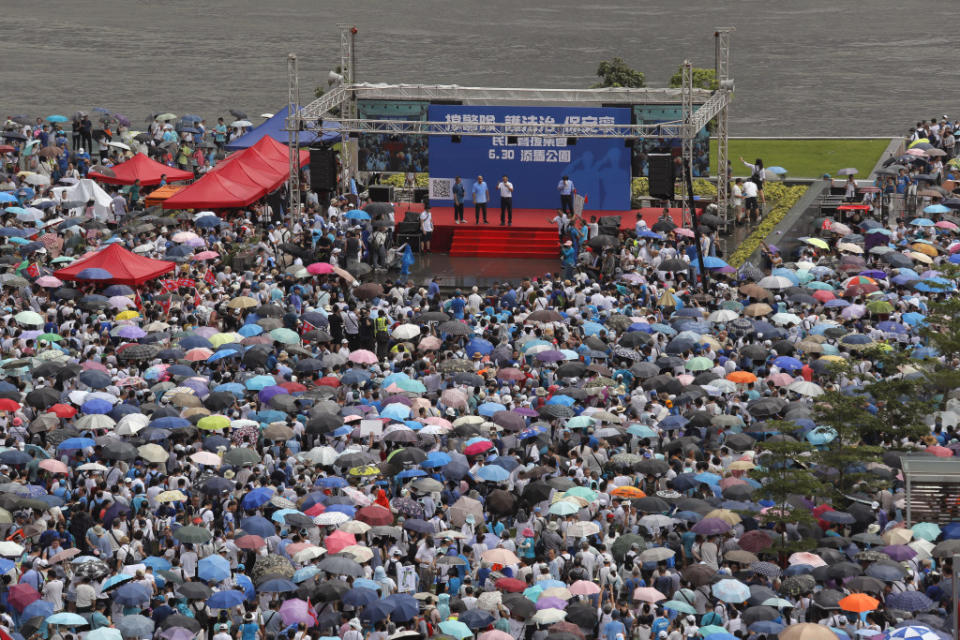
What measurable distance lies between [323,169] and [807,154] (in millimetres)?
19707

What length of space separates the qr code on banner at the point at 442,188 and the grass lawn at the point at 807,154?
10675 mm

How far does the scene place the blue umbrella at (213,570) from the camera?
68.3 ft

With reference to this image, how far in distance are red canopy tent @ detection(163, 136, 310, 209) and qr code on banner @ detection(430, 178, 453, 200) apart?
406 cm

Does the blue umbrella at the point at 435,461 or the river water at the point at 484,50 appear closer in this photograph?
the blue umbrella at the point at 435,461

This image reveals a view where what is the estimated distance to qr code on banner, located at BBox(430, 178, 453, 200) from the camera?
43.8 metres

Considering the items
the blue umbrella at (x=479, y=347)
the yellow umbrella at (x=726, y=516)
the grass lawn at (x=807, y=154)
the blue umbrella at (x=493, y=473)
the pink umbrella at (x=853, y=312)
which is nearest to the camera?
the yellow umbrella at (x=726, y=516)

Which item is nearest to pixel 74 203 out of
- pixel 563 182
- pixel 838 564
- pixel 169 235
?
pixel 169 235

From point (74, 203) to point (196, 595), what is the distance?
76.7ft

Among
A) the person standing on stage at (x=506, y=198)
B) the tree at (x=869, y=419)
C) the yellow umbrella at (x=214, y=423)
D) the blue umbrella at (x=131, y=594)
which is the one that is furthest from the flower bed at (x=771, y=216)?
the blue umbrella at (x=131, y=594)

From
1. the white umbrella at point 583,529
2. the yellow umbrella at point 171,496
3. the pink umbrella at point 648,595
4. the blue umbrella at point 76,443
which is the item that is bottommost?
the pink umbrella at point 648,595

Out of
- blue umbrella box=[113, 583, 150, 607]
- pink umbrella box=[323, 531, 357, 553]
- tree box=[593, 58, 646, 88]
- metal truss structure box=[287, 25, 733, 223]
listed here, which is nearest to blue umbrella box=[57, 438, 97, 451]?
pink umbrella box=[323, 531, 357, 553]

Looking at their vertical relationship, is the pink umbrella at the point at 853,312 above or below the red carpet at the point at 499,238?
below

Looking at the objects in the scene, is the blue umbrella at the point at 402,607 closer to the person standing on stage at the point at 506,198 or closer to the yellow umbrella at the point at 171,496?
the yellow umbrella at the point at 171,496

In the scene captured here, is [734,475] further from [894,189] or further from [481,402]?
[894,189]
